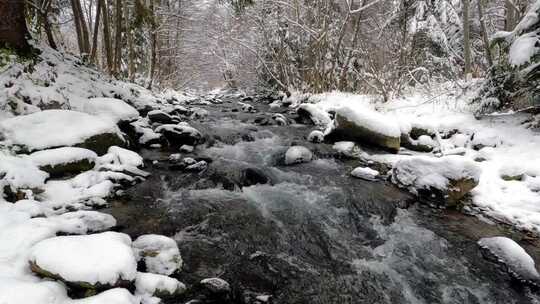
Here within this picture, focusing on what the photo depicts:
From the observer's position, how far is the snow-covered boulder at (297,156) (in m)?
6.45

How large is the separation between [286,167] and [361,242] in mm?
2600

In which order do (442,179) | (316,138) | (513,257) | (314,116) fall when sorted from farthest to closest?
(314,116) → (316,138) → (442,179) → (513,257)

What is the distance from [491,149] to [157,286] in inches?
234

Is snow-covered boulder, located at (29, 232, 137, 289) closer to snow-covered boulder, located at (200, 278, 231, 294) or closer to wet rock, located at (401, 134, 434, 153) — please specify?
snow-covered boulder, located at (200, 278, 231, 294)

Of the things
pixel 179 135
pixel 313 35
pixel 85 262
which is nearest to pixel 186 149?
pixel 179 135

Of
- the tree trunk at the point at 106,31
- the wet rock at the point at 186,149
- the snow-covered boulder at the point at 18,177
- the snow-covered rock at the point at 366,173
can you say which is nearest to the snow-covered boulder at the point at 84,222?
the snow-covered boulder at the point at 18,177

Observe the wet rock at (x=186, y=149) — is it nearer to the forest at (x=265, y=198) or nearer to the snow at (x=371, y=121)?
the forest at (x=265, y=198)

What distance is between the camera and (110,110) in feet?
22.7

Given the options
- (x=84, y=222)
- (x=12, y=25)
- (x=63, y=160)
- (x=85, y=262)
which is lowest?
(x=84, y=222)

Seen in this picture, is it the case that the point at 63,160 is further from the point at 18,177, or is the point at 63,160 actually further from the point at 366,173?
the point at 366,173

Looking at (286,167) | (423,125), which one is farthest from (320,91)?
(286,167)

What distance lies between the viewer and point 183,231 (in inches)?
149

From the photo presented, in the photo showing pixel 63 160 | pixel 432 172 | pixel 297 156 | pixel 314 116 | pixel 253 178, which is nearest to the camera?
pixel 63 160

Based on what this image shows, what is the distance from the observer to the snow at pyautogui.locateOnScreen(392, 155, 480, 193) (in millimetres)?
4738
